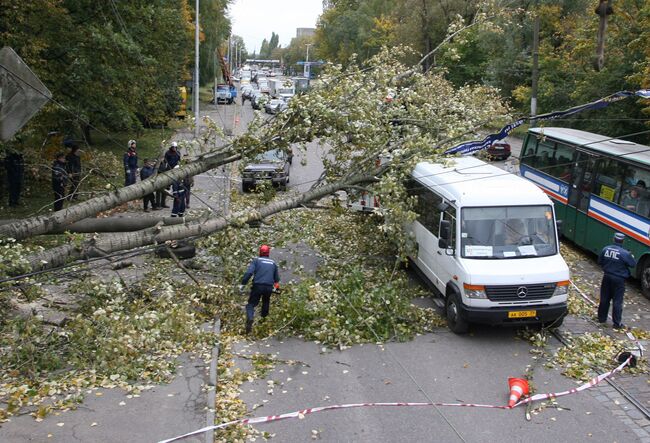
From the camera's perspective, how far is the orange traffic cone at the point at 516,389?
8398 millimetres

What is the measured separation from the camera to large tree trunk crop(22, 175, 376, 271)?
10383 mm

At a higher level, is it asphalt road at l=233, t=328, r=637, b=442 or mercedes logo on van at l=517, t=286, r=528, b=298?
mercedes logo on van at l=517, t=286, r=528, b=298

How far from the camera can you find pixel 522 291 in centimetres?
1027

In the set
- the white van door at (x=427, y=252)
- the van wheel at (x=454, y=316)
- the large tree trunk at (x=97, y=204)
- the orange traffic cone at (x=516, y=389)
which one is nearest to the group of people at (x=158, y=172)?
the large tree trunk at (x=97, y=204)

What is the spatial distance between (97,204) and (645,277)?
10.5m

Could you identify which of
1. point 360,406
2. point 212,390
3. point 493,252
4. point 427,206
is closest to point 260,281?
point 212,390

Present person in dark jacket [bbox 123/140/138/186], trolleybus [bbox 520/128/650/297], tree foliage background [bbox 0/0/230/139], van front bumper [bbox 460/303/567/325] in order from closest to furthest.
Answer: van front bumper [bbox 460/303/567/325], trolleybus [bbox 520/128/650/297], tree foliage background [bbox 0/0/230/139], person in dark jacket [bbox 123/140/138/186]

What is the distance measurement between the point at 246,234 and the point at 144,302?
278 centimetres

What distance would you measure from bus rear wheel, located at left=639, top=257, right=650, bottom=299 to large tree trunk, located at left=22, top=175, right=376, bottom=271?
664 cm

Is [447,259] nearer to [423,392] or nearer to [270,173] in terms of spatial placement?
[423,392]

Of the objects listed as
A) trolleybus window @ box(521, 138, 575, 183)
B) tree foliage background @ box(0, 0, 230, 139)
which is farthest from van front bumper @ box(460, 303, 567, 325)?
tree foliage background @ box(0, 0, 230, 139)

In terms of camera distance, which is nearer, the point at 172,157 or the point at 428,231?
the point at 428,231

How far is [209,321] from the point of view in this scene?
10977mm

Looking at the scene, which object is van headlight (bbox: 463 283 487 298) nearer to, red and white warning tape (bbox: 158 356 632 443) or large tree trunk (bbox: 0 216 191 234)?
red and white warning tape (bbox: 158 356 632 443)
